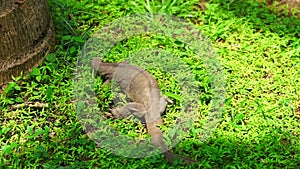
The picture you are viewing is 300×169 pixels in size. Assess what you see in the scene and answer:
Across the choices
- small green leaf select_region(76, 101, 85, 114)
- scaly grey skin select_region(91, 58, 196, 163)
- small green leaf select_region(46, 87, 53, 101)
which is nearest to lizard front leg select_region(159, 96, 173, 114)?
scaly grey skin select_region(91, 58, 196, 163)

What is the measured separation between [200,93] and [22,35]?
177 centimetres

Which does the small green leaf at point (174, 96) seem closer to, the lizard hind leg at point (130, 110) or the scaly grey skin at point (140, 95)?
the scaly grey skin at point (140, 95)

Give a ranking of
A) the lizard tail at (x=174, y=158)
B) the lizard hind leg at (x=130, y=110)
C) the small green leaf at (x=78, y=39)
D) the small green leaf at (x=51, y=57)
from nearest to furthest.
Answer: the lizard tail at (x=174, y=158)
the lizard hind leg at (x=130, y=110)
the small green leaf at (x=51, y=57)
the small green leaf at (x=78, y=39)

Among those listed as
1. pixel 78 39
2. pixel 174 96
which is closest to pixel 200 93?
pixel 174 96

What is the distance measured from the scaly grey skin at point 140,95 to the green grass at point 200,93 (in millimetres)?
100

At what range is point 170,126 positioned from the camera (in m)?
4.64

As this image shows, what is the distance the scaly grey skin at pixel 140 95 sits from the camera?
4457mm

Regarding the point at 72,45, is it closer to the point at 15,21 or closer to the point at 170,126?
the point at 15,21

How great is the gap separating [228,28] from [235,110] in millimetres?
1295

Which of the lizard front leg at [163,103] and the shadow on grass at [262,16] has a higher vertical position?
the shadow on grass at [262,16]

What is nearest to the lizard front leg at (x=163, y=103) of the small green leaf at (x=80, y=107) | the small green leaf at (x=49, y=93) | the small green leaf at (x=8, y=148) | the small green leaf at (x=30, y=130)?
the small green leaf at (x=80, y=107)

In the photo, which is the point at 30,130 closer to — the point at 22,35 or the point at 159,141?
the point at 22,35

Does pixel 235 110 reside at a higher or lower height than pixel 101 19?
lower

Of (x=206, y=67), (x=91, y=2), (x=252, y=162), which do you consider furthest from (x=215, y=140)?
(x=91, y=2)
